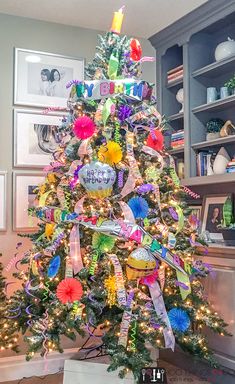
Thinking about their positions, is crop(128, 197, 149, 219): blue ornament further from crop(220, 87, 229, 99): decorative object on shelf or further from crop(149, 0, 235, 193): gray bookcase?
crop(220, 87, 229, 99): decorative object on shelf

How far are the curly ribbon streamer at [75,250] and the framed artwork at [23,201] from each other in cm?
89

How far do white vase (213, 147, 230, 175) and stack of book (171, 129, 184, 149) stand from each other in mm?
436

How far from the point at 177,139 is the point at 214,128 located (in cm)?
39

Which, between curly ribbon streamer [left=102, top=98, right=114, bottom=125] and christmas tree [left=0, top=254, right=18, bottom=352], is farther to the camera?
christmas tree [left=0, top=254, right=18, bottom=352]

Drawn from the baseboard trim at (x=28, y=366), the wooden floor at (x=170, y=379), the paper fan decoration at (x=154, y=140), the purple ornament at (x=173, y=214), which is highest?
the paper fan decoration at (x=154, y=140)

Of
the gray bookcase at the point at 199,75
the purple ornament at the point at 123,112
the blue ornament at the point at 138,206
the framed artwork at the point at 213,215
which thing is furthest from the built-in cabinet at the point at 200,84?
the purple ornament at the point at 123,112

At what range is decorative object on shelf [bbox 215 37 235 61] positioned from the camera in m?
3.37

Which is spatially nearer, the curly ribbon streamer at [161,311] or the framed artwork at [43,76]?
the curly ribbon streamer at [161,311]

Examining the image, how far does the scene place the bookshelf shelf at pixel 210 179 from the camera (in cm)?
319

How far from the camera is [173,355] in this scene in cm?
352

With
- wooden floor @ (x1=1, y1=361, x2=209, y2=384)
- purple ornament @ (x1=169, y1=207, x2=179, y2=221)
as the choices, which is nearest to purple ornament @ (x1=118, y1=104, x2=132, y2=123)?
purple ornament @ (x1=169, y1=207, x2=179, y2=221)

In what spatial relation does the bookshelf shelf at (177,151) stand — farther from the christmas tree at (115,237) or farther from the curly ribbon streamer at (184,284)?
the curly ribbon streamer at (184,284)

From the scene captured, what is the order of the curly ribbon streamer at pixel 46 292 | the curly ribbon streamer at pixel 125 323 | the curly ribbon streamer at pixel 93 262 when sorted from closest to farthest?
1. the curly ribbon streamer at pixel 125 323
2. the curly ribbon streamer at pixel 93 262
3. the curly ribbon streamer at pixel 46 292

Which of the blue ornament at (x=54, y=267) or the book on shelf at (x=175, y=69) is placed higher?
the book on shelf at (x=175, y=69)
